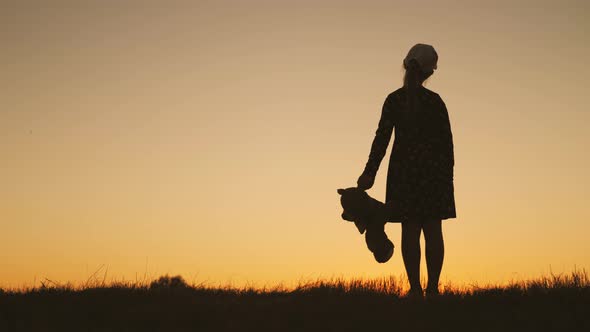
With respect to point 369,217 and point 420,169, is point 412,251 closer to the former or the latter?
point 369,217

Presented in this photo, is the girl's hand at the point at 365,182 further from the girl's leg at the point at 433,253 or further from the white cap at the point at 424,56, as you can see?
the white cap at the point at 424,56

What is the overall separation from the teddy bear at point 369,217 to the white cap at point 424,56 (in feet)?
4.44

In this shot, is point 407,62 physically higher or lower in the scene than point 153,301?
higher

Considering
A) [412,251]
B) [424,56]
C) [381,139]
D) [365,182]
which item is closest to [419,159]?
[381,139]

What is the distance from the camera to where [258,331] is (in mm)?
5879

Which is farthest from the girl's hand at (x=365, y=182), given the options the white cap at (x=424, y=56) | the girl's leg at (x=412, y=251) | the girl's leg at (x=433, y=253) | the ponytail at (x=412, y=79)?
the white cap at (x=424, y=56)

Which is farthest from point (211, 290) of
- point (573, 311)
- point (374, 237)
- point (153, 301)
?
point (573, 311)

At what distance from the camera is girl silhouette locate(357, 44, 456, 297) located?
7.70 m

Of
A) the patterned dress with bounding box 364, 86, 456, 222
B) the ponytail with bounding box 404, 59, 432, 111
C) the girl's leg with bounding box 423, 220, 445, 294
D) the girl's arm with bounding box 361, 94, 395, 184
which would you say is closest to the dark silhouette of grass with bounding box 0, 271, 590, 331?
the girl's leg with bounding box 423, 220, 445, 294

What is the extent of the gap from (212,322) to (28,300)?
2.36 meters

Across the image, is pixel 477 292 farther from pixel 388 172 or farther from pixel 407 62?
pixel 407 62

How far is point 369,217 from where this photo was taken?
802 cm

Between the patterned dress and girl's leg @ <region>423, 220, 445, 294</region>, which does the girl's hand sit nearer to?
the patterned dress

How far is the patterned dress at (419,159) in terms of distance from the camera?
7.71m
